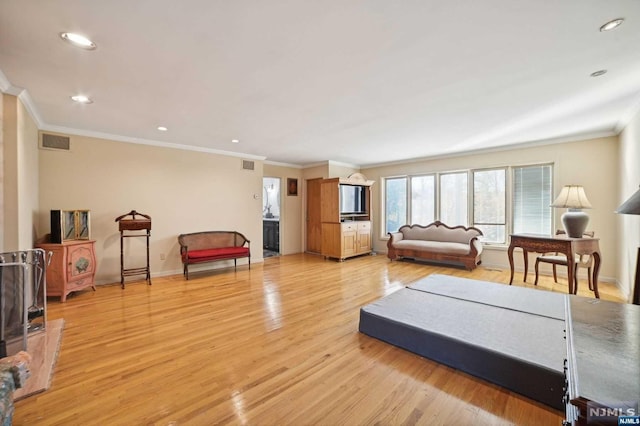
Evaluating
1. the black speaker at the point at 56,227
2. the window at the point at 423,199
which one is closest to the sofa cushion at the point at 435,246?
the window at the point at 423,199

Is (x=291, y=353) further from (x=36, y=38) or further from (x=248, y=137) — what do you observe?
(x=248, y=137)

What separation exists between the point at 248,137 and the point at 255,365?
3.73m

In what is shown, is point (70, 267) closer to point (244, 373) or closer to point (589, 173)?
point (244, 373)

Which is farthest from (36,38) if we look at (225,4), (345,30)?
(345,30)

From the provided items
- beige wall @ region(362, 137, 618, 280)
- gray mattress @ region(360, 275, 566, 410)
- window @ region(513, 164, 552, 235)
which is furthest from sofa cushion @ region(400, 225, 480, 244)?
gray mattress @ region(360, 275, 566, 410)

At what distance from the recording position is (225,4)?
64.0 inches

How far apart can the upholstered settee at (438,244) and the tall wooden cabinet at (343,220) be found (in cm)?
87

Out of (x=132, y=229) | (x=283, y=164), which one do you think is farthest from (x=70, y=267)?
(x=283, y=164)

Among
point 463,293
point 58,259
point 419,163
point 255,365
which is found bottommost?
point 255,365

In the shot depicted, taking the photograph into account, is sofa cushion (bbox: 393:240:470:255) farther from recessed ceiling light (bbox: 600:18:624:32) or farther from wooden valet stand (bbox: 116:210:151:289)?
wooden valet stand (bbox: 116:210:151:289)

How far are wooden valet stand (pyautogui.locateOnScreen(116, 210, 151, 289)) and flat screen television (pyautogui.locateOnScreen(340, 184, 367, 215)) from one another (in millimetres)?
4128

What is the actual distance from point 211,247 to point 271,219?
2.89 meters

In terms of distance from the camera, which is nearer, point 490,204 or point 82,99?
point 82,99

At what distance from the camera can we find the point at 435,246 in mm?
5754
